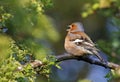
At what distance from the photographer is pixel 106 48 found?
7.73 m

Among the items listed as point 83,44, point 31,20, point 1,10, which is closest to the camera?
point 31,20

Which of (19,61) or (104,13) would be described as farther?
(104,13)

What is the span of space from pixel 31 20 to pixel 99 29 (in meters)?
10.5

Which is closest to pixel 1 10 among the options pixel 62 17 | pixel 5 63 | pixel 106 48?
pixel 5 63

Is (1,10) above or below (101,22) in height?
above

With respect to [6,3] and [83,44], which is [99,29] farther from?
[6,3]

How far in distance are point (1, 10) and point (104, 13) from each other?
4.76m

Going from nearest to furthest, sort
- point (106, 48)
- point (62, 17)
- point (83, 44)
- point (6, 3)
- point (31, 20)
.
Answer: point (6, 3), point (31, 20), point (83, 44), point (106, 48), point (62, 17)

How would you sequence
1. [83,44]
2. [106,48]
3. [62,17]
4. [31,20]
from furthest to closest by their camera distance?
[62,17] → [106,48] → [83,44] → [31,20]

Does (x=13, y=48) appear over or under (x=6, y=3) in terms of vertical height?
under

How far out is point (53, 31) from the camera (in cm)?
327

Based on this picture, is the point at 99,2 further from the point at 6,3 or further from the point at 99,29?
the point at 99,29

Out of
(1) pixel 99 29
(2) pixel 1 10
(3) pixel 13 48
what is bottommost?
(1) pixel 99 29

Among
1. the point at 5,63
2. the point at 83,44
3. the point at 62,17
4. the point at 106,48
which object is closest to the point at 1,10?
the point at 5,63
